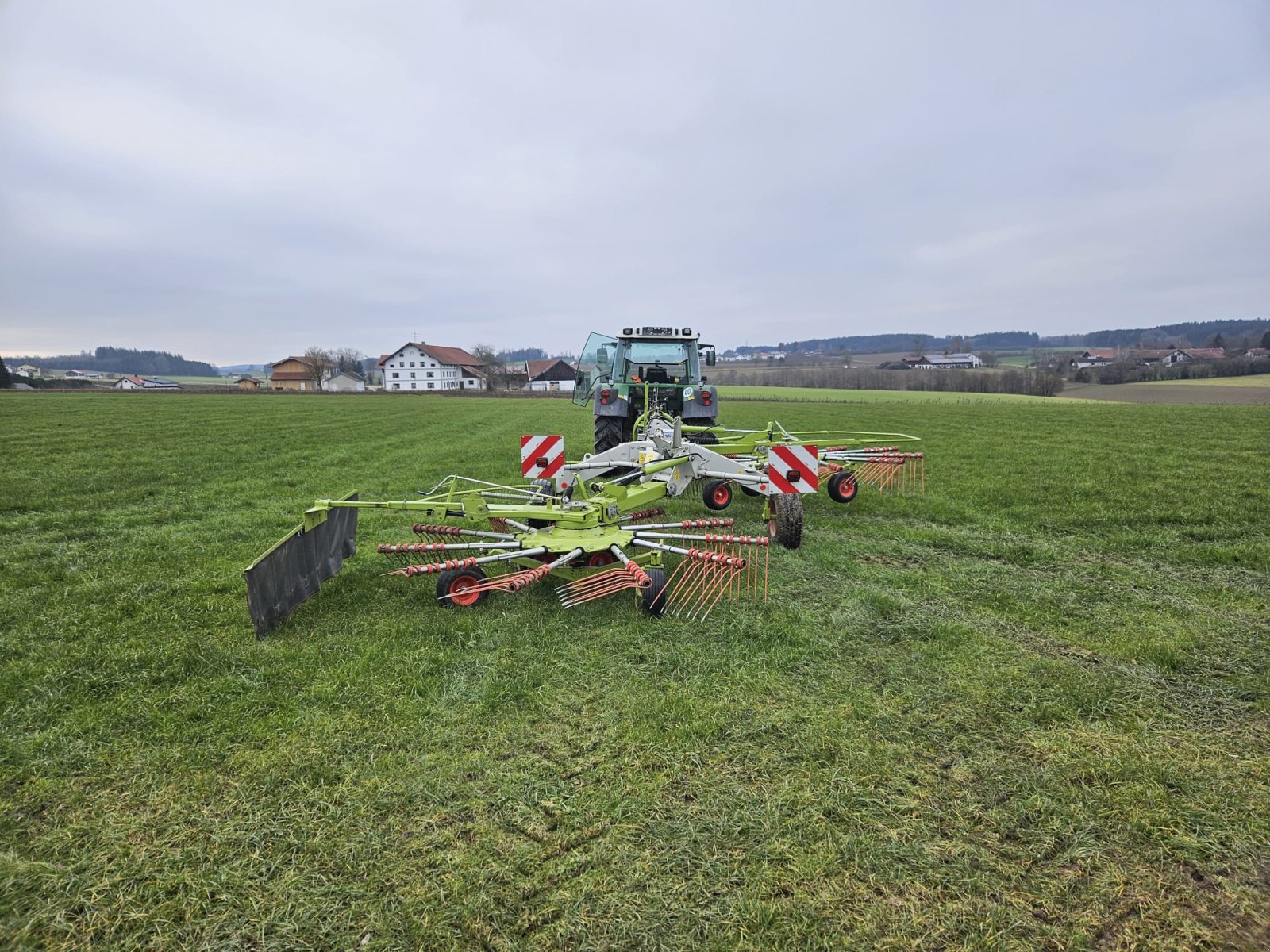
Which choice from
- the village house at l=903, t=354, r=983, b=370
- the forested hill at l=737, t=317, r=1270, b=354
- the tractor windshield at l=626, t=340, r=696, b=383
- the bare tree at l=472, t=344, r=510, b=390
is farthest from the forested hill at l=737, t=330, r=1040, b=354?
the tractor windshield at l=626, t=340, r=696, b=383

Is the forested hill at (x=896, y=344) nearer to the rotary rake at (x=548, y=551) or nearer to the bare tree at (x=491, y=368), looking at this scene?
the bare tree at (x=491, y=368)

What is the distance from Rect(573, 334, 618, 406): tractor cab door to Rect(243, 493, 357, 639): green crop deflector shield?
188 inches

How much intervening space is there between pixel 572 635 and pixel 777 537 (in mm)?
2726

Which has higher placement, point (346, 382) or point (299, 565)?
point (346, 382)

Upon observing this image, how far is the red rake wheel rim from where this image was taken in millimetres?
4324

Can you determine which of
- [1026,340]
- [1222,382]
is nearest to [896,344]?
[1026,340]

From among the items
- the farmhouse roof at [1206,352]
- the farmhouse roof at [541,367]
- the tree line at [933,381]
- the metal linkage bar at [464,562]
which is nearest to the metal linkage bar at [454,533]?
the metal linkage bar at [464,562]

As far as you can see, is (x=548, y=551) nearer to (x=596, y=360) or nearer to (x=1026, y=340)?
(x=596, y=360)

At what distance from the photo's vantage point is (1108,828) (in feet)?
7.43

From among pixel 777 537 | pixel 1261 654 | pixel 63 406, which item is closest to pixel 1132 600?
pixel 1261 654

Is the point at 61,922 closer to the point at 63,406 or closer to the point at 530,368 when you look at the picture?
the point at 63,406

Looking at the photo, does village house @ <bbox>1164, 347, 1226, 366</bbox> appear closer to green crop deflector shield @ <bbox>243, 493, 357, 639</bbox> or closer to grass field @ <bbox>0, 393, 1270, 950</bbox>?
grass field @ <bbox>0, 393, 1270, 950</bbox>

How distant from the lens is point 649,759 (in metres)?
2.67

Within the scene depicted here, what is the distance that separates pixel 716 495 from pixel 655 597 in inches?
141
